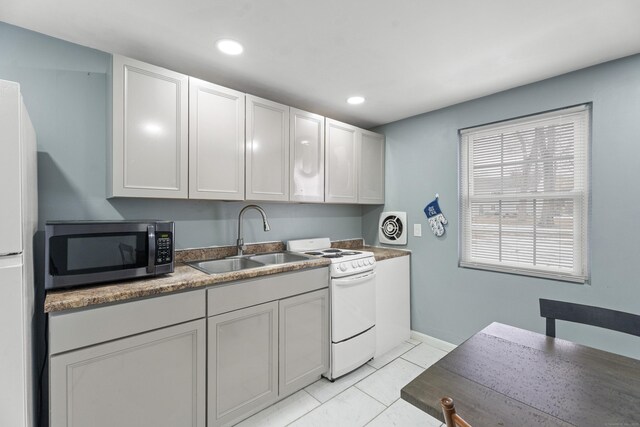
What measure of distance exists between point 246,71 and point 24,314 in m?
1.81

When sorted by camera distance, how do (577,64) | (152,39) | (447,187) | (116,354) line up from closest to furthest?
(116,354) → (152,39) → (577,64) → (447,187)

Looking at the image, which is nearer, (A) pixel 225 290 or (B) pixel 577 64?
(A) pixel 225 290

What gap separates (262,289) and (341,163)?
1514 millimetres

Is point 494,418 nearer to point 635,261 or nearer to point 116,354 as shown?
point 116,354

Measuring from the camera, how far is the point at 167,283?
1.53 m

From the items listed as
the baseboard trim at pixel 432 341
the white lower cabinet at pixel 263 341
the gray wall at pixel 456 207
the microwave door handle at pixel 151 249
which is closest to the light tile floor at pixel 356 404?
the white lower cabinet at pixel 263 341

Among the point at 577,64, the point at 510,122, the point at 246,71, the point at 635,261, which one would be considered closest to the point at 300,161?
the point at 246,71

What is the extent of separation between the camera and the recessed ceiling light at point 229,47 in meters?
1.72

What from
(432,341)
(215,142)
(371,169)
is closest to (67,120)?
(215,142)

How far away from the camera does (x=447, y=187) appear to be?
9.16 feet

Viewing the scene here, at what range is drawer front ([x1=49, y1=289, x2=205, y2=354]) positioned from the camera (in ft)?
4.12

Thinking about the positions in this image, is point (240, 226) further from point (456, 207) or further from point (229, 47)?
point (456, 207)

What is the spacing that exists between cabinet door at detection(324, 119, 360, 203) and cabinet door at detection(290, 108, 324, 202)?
9 cm

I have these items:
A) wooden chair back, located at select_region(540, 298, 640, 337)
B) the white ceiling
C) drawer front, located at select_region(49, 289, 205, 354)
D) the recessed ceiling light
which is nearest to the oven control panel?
drawer front, located at select_region(49, 289, 205, 354)
